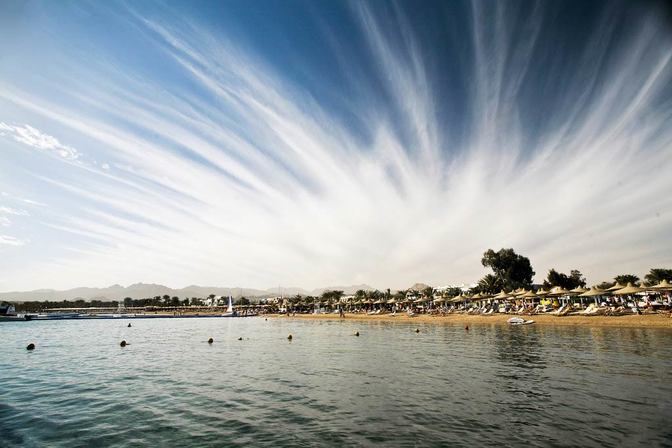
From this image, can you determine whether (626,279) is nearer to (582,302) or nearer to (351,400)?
(582,302)

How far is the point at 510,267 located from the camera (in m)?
119

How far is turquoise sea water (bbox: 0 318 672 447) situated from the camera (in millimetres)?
12305

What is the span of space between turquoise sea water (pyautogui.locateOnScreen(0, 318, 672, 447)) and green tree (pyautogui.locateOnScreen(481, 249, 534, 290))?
9387 centimetres

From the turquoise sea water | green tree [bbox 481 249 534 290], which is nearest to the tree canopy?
Result: green tree [bbox 481 249 534 290]

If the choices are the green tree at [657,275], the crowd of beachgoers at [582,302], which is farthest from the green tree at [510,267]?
the green tree at [657,275]

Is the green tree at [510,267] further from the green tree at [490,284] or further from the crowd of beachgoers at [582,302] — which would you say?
the crowd of beachgoers at [582,302]

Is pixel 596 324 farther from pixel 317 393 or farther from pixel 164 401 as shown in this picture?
pixel 164 401

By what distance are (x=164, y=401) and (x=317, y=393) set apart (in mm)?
8151

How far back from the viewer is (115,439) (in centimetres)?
1237

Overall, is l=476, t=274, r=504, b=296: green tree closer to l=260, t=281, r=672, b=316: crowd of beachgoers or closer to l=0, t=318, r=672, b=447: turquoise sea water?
l=260, t=281, r=672, b=316: crowd of beachgoers

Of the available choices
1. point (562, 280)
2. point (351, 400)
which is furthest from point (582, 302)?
point (351, 400)

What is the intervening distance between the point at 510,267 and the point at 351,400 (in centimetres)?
12010

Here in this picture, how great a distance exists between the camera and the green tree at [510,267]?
119 m

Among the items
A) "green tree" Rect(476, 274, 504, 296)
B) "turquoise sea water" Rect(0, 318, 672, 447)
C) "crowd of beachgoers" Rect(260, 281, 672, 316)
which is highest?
"green tree" Rect(476, 274, 504, 296)
